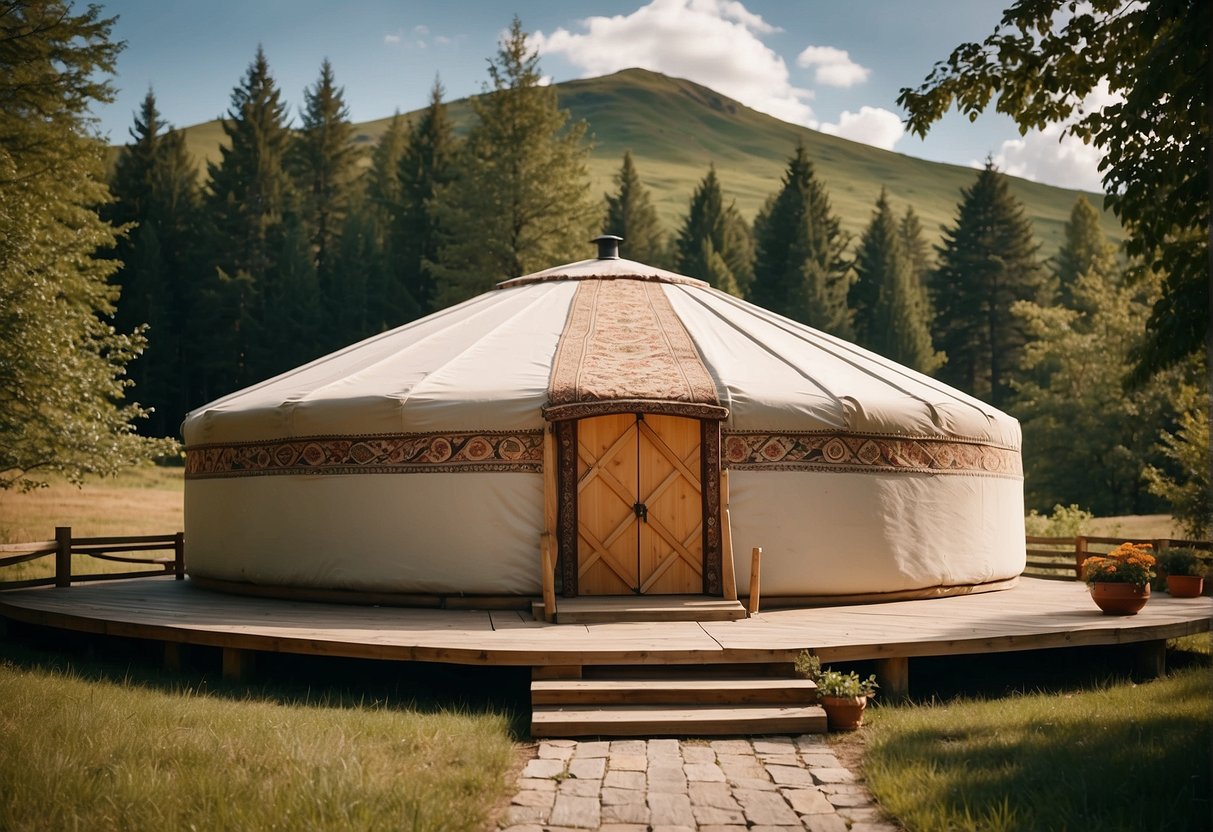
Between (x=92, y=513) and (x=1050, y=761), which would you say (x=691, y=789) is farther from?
(x=92, y=513)

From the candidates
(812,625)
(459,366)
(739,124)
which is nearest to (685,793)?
(812,625)

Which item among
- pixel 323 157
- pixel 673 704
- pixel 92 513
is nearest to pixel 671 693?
pixel 673 704

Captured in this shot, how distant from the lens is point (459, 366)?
7242 millimetres

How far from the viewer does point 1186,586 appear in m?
8.26

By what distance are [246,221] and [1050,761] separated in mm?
26369

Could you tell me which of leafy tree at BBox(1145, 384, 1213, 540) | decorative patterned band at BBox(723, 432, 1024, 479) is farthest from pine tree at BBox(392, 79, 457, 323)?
decorative patterned band at BBox(723, 432, 1024, 479)

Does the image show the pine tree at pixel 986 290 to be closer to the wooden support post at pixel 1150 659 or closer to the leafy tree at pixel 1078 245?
the leafy tree at pixel 1078 245

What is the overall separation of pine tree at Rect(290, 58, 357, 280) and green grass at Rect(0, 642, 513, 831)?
26.0 meters

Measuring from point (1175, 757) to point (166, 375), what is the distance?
24693 mm

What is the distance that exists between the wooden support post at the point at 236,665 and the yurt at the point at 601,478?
1.05m

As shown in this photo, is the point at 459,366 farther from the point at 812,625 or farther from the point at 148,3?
the point at 148,3

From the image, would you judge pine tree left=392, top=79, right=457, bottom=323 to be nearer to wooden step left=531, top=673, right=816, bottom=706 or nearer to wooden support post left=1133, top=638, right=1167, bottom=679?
wooden support post left=1133, top=638, right=1167, bottom=679

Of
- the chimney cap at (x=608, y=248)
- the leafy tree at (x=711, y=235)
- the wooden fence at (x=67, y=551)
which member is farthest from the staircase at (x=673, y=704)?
the leafy tree at (x=711, y=235)

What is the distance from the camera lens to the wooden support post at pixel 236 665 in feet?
19.4
